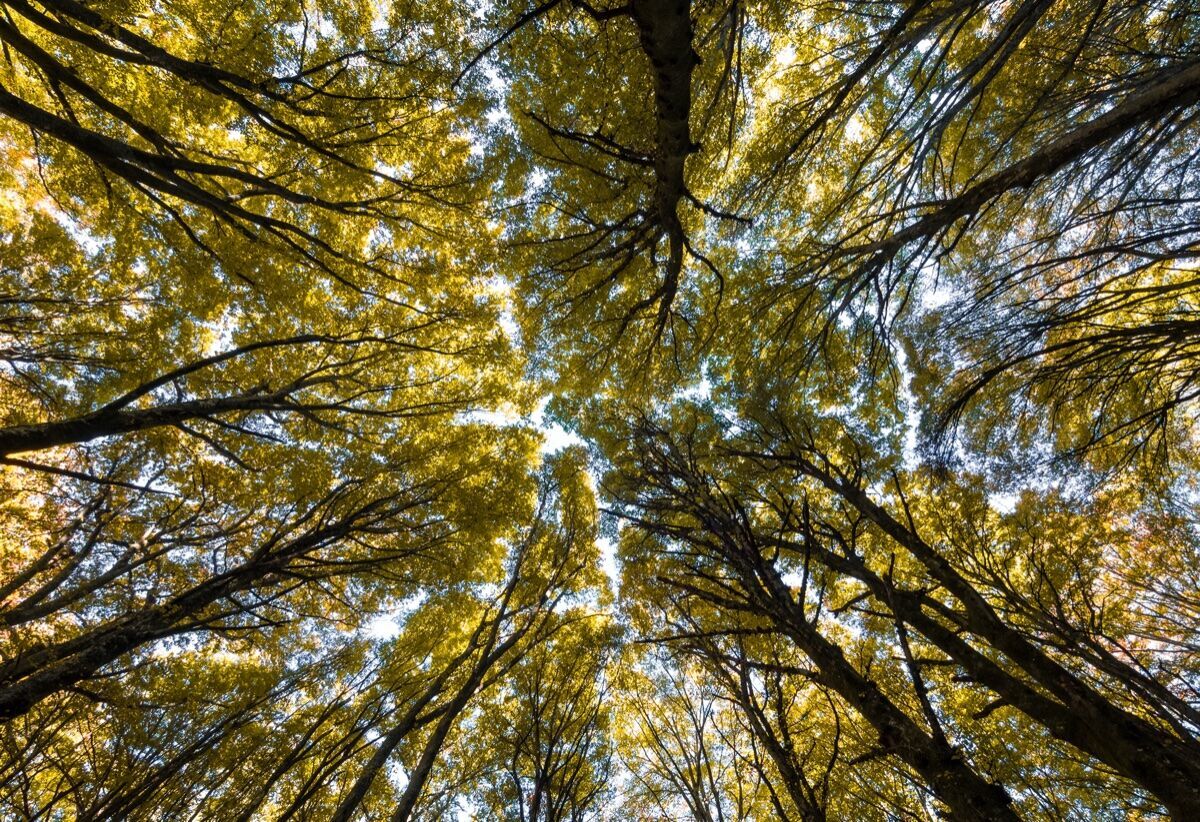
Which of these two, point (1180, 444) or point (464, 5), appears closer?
point (464, 5)

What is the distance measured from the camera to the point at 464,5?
5.46 m

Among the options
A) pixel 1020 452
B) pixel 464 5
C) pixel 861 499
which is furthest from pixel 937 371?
pixel 464 5

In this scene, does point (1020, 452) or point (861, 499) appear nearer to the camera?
point (861, 499)

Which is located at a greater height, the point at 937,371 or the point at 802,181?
the point at 802,181

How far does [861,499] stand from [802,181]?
4.13 meters

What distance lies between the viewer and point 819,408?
24.2ft

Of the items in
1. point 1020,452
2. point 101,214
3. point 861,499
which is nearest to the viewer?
point 861,499

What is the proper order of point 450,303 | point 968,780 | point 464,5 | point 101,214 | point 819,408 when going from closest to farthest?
point 968,780 → point 464,5 → point 101,214 → point 450,303 → point 819,408

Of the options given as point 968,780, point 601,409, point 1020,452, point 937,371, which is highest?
point 601,409

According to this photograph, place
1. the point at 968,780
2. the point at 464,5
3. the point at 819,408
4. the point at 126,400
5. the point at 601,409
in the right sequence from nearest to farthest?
1. the point at 968,780
2. the point at 126,400
3. the point at 464,5
4. the point at 819,408
5. the point at 601,409

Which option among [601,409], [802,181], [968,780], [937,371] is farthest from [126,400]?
[937,371]

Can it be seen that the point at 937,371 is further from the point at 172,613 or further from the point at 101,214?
the point at 101,214

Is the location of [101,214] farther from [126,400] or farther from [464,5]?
[464,5]

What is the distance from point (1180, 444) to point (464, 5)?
10.7 meters
